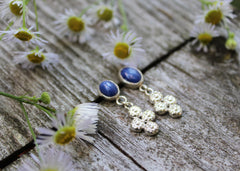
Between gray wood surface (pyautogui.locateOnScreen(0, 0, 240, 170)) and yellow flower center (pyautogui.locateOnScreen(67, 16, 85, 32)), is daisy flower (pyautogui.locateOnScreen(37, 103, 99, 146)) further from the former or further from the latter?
yellow flower center (pyautogui.locateOnScreen(67, 16, 85, 32))

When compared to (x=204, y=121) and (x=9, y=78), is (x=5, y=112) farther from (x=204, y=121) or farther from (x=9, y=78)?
(x=204, y=121)

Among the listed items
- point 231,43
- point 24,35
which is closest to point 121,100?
point 24,35

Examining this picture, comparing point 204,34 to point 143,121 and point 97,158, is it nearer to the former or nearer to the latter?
point 143,121

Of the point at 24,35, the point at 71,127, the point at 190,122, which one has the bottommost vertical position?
the point at 190,122

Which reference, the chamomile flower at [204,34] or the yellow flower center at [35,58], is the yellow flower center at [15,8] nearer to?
the yellow flower center at [35,58]

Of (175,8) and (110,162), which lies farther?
(175,8)

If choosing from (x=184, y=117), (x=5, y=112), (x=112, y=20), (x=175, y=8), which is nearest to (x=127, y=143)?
(x=184, y=117)

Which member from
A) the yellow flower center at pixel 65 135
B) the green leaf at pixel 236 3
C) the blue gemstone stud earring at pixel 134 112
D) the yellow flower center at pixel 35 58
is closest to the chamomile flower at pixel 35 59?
the yellow flower center at pixel 35 58
